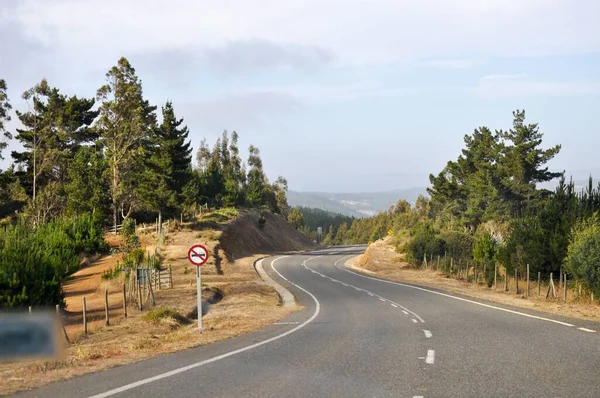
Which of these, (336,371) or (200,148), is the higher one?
(200,148)

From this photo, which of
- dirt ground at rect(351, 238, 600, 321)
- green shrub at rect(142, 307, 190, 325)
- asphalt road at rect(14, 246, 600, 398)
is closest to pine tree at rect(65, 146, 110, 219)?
dirt ground at rect(351, 238, 600, 321)

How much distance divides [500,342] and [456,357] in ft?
7.83

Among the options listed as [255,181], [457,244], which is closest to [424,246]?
[457,244]

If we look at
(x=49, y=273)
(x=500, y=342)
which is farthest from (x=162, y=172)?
(x=500, y=342)

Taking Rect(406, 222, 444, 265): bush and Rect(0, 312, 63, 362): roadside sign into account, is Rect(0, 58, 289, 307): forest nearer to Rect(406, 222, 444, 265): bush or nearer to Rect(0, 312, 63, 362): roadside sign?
Rect(406, 222, 444, 265): bush

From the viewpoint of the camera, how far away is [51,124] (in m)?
76.1

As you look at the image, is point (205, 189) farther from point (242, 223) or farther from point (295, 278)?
point (295, 278)

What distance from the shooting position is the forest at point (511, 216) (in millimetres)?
27497

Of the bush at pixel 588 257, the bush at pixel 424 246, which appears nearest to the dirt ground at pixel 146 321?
the bush at pixel 588 257

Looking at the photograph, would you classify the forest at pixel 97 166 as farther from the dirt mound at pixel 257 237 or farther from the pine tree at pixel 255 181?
the pine tree at pixel 255 181

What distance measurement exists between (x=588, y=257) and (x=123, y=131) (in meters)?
57.3

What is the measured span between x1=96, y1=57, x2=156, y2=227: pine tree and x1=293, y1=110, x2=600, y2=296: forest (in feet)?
104

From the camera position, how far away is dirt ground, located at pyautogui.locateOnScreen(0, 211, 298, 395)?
10695 millimetres

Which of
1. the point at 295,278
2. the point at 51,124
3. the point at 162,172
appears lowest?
the point at 295,278
